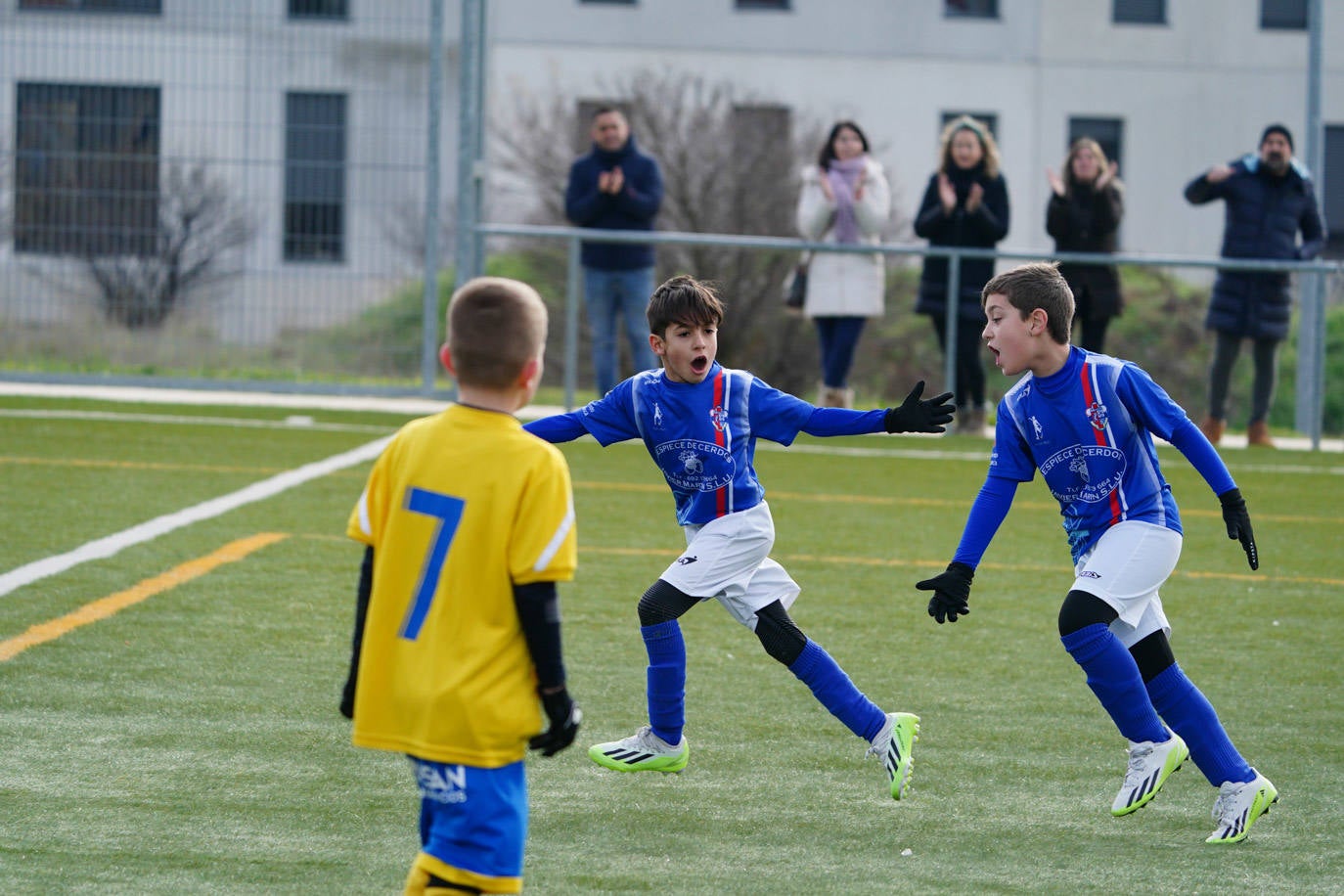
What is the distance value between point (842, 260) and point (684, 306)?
7880mm

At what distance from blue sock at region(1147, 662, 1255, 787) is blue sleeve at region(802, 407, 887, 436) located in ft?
3.20

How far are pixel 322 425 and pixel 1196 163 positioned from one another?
26900mm

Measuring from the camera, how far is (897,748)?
500 cm

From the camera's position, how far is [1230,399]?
13125 millimetres

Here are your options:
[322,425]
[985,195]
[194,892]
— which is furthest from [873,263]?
[194,892]

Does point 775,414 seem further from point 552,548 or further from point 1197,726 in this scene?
point 552,548

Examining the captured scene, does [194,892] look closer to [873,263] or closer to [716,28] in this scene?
[873,263]

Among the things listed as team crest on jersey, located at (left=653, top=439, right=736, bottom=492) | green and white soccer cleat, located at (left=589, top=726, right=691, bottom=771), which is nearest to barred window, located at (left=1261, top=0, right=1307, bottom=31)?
team crest on jersey, located at (left=653, top=439, right=736, bottom=492)

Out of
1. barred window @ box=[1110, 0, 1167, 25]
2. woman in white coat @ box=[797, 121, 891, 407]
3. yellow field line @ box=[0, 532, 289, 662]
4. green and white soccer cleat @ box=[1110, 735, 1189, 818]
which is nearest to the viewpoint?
green and white soccer cleat @ box=[1110, 735, 1189, 818]

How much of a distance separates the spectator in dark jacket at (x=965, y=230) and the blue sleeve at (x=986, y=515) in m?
7.56

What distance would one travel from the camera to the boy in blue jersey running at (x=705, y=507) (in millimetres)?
5105

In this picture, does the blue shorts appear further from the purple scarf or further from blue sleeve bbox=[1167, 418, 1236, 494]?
the purple scarf

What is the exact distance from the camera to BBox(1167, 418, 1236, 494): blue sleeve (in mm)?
4703

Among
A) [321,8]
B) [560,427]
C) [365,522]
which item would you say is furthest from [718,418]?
[321,8]
